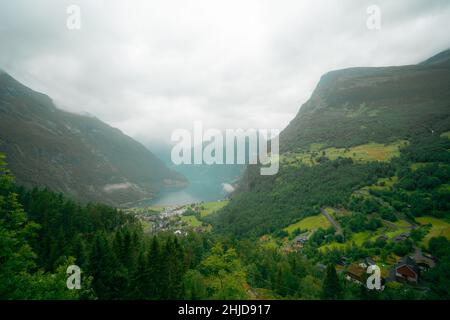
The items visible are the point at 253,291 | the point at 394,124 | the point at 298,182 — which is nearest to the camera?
the point at 253,291

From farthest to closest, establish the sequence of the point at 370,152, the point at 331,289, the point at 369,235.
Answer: the point at 370,152 < the point at 369,235 < the point at 331,289

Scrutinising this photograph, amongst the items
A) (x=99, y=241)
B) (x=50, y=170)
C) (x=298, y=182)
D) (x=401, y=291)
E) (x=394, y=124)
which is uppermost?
(x=394, y=124)

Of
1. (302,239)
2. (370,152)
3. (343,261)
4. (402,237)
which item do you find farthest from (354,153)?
(343,261)

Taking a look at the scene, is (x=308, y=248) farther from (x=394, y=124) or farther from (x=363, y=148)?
(x=394, y=124)

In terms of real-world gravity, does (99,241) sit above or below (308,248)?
above

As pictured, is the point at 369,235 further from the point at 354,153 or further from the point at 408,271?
the point at 354,153

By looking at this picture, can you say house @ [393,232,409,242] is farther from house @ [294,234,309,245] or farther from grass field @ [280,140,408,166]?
grass field @ [280,140,408,166]
